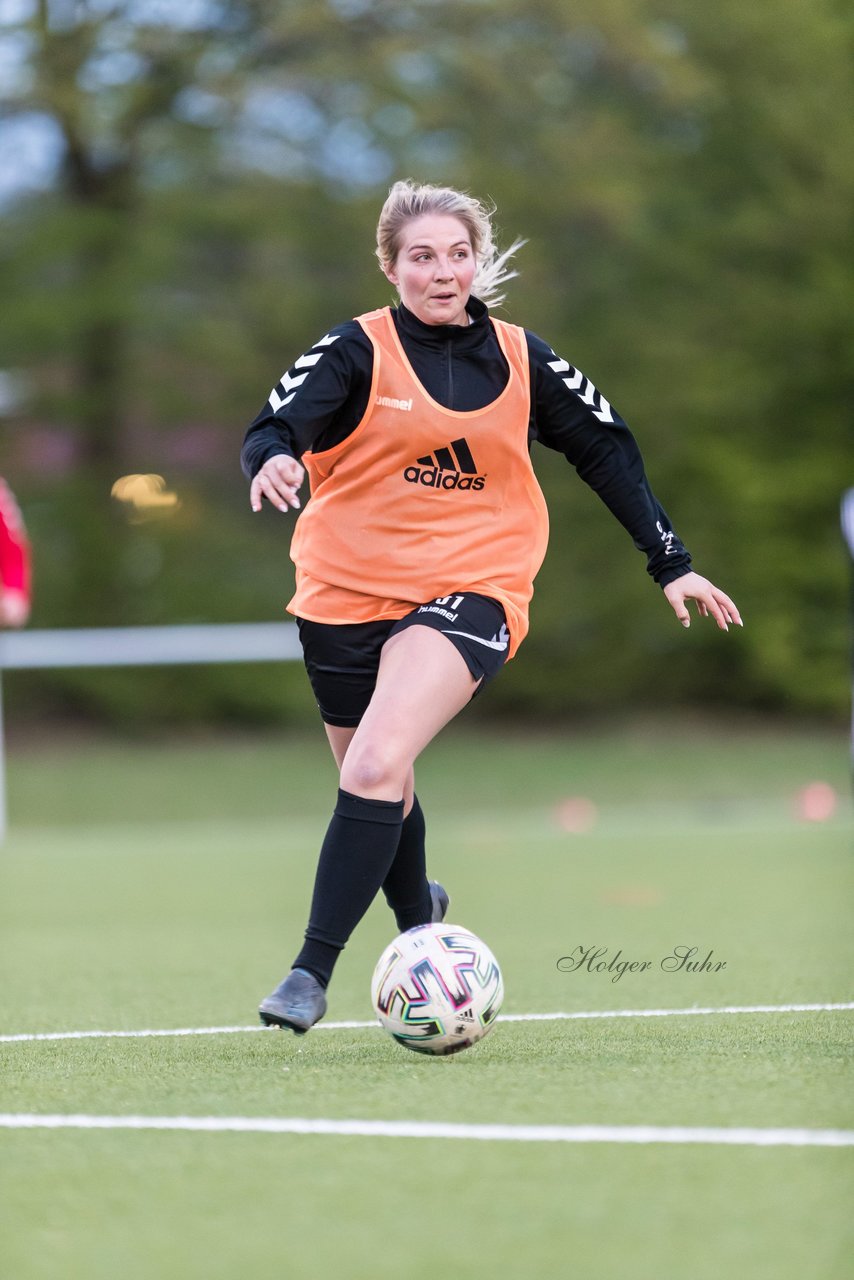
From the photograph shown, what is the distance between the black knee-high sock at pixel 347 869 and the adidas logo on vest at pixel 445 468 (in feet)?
2.54

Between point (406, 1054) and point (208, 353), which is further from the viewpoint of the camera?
point (208, 353)

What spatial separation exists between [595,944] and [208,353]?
13686mm

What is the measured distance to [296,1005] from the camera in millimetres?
4070

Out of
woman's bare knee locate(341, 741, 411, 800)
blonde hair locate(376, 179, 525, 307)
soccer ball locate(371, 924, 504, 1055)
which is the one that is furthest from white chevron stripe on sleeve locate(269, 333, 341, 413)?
soccer ball locate(371, 924, 504, 1055)

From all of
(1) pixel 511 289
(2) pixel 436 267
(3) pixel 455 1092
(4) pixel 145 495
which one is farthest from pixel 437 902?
(4) pixel 145 495

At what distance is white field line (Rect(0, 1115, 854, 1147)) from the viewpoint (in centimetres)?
308

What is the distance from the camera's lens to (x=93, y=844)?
12820 mm

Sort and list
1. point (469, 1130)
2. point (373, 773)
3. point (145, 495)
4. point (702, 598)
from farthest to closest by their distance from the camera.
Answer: point (145, 495) → point (702, 598) → point (373, 773) → point (469, 1130)

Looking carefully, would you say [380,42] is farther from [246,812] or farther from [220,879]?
[220,879]

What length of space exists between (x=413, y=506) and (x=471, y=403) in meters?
0.28

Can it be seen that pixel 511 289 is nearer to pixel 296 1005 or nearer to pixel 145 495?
pixel 145 495

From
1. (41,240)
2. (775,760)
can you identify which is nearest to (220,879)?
(775,760)

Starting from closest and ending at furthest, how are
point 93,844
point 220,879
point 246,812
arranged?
point 220,879
point 93,844
point 246,812

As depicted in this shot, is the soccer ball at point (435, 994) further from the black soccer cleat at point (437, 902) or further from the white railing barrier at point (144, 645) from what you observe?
the white railing barrier at point (144, 645)
